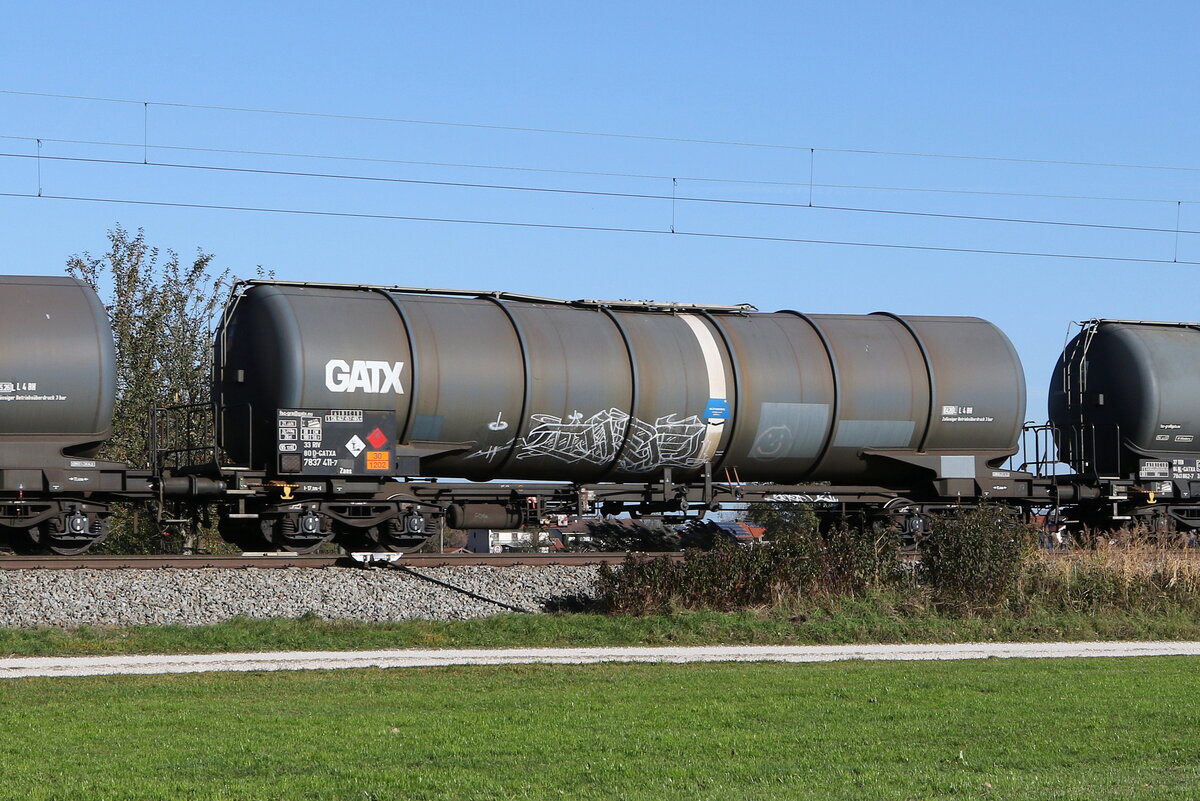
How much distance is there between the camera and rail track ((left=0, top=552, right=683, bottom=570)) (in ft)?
58.1

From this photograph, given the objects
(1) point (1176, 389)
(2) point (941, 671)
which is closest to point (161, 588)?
(2) point (941, 671)

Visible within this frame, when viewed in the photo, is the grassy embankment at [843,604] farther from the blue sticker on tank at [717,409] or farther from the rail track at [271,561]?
the blue sticker on tank at [717,409]

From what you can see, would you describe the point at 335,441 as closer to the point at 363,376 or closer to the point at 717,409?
the point at 363,376

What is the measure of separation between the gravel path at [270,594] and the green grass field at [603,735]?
385 centimetres

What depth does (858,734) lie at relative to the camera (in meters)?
9.51

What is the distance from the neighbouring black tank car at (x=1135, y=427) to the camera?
78.9 feet

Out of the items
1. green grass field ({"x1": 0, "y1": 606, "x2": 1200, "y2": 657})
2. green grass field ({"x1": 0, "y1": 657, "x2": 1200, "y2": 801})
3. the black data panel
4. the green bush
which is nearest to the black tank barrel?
the black data panel

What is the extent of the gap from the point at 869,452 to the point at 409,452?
7.46 metres

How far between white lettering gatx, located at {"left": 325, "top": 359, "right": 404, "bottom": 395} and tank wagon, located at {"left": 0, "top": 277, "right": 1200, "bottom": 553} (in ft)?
0.08

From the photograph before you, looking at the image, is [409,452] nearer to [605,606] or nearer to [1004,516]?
[605,606]

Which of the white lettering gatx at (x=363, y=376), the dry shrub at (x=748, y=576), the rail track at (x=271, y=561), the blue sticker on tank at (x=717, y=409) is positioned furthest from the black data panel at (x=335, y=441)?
the blue sticker on tank at (x=717, y=409)

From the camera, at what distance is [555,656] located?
14383 mm

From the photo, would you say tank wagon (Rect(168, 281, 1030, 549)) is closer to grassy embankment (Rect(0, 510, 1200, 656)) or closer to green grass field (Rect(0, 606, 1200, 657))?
grassy embankment (Rect(0, 510, 1200, 656))

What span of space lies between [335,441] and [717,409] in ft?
19.0
